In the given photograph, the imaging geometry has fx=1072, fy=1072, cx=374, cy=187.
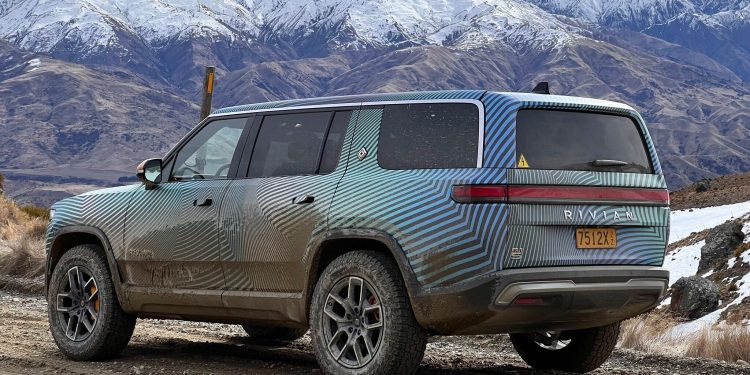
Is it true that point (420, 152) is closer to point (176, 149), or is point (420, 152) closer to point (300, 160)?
point (300, 160)

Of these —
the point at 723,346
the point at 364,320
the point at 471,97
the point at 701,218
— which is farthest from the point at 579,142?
the point at 701,218

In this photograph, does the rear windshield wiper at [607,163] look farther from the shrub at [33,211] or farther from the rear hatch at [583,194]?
the shrub at [33,211]

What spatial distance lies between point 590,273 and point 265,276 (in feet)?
7.00

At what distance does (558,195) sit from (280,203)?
1842 millimetres

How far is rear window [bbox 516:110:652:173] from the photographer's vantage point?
6219 mm

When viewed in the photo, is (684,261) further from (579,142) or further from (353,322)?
(353,322)

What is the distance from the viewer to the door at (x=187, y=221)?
24.3 ft

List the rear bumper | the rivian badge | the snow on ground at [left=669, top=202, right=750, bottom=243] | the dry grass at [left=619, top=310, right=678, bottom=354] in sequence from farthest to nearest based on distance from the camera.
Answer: the snow on ground at [left=669, top=202, right=750, bottom=243], the dry grass at [left=619, top=310, right=678, bottom=354], the rivian badge, the rear bumper

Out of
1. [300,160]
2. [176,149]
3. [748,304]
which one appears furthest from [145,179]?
[748,304]

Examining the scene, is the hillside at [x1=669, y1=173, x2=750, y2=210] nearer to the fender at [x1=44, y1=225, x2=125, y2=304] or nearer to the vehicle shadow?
the vehicle shadow

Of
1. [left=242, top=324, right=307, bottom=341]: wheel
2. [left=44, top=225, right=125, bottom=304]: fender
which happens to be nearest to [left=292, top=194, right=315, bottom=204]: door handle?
[left=44, top=225, right=125, bottom=304]: fender

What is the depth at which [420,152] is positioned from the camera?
6.40 m

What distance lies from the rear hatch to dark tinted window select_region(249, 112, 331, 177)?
4.85ft

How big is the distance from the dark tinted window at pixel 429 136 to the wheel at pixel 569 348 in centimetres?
191
